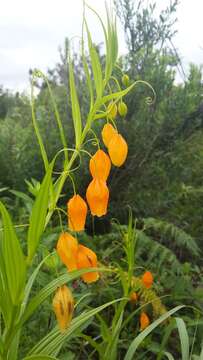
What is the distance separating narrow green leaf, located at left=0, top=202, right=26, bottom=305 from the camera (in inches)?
34.6

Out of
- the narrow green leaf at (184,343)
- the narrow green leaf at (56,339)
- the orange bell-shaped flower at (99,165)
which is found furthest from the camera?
the narrow green leaf at (184,343)

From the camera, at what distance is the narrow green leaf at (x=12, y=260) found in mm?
878

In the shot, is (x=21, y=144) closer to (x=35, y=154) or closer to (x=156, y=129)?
(x=35, y=154)

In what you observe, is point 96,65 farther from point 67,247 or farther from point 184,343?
point 184,343

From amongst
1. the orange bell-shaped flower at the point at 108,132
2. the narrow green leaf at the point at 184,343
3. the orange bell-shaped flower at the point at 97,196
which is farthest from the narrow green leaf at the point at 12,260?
the narrow green leaf at the point at 184,343

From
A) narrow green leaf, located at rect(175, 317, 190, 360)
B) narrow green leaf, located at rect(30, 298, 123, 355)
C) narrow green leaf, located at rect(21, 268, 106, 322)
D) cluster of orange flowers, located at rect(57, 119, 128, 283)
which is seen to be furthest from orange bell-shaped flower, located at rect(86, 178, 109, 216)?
narrow green leaf, located at rect(175, 317, 190, 360)

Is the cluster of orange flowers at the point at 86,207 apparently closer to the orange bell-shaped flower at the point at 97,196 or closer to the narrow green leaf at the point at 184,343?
the orange bell-shaped flower at the point at 97,196

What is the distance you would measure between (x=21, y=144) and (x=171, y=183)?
Answer: 3.58ft

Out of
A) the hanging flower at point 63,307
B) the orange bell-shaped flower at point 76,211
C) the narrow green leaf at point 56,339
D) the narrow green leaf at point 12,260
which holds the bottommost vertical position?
the narrow green leaf at point 56,339

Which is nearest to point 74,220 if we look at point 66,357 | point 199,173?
point 66,357

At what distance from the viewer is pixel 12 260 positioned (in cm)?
91

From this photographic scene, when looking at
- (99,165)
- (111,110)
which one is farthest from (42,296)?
(111,110)

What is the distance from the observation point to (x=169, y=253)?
2.46 metres

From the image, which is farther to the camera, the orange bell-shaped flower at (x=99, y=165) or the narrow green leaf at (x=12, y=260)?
the orange bell-shaped flower at (x=99, y=165)
